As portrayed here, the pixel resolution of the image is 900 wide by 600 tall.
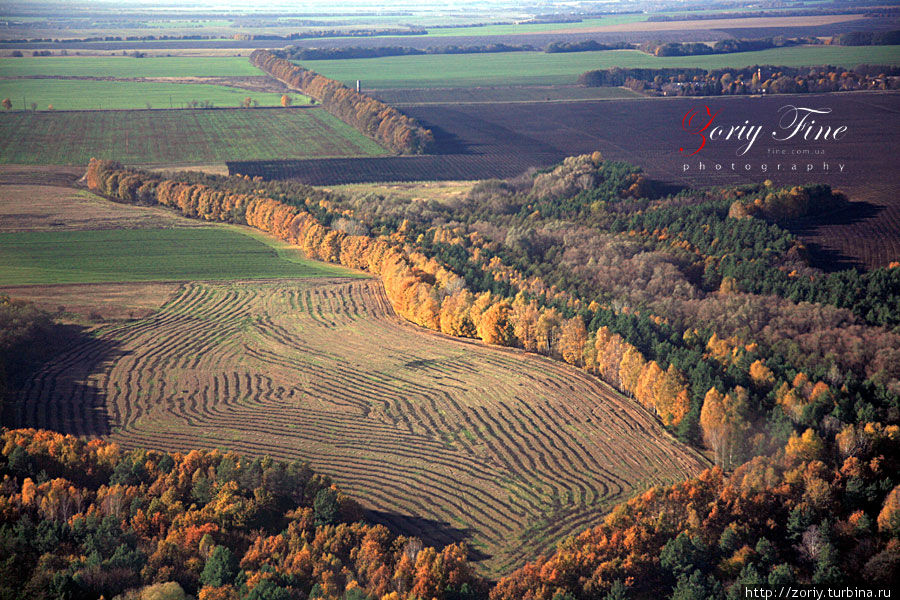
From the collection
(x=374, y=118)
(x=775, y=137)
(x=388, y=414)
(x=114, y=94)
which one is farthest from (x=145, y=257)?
(x=114, y=94)

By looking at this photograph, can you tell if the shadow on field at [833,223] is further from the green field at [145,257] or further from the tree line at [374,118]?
the tree line at [374,118]

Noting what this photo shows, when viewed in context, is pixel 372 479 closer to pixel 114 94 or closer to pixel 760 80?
pixel 760 80

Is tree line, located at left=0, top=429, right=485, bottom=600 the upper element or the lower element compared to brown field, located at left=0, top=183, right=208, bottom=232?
lower

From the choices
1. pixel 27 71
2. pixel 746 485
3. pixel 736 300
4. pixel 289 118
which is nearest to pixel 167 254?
pixel 736 300

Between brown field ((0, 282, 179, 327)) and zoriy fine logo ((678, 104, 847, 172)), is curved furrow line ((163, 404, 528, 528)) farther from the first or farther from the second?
zoriy fine logo ((678, 104, 847, 172))

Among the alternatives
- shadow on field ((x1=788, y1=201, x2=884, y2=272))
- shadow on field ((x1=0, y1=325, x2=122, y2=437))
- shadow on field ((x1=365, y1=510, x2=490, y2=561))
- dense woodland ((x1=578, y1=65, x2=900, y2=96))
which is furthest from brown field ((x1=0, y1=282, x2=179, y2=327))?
dense woodland ((x1=578, y1=65, x2=900, y2=96))

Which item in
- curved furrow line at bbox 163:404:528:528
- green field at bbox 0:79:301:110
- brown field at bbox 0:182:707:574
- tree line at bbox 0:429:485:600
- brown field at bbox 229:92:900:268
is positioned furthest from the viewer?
green field at bbox 0:79:301:110
